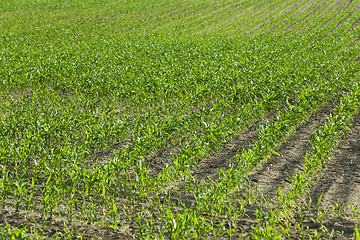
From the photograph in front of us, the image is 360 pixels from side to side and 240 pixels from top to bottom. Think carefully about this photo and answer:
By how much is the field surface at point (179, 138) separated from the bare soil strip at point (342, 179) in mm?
33

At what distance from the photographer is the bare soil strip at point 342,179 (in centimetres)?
575

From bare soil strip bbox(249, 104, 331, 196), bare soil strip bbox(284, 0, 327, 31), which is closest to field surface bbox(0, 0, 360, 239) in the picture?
bare soil strip bbox(249, 104, 331, 196)

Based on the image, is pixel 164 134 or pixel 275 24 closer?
pixel 164 134

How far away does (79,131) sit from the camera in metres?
8.20

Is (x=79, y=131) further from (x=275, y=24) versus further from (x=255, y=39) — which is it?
(x=275, y=24)

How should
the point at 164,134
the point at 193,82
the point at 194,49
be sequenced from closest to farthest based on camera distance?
the point at 164,134 < the point at 193,82 < the point at 194,49

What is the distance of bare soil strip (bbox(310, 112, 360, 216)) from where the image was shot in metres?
5.75

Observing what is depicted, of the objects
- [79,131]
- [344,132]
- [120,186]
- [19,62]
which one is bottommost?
[344,132]

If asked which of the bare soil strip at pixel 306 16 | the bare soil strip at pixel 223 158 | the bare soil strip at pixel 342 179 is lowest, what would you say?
the bare soil strip at pixel 342 179

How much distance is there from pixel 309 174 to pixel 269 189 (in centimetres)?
104

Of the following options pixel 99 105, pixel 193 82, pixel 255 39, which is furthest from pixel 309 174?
pixel 255 39

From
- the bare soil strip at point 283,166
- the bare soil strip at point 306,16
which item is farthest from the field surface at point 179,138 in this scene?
the bare soil strip at point 306,16

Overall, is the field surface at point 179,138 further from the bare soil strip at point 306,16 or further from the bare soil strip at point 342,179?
the bare soil strip at point 306,16

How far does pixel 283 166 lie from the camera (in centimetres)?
697
